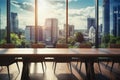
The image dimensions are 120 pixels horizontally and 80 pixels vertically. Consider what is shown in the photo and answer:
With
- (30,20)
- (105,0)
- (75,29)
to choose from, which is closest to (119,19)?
(105,0)

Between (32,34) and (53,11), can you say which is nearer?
(32,34)

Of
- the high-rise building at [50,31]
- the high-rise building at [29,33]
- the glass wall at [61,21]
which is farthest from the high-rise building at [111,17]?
the high-rise building at [29,33]

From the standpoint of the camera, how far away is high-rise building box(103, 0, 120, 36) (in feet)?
27.4

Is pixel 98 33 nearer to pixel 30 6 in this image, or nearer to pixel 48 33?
pixel 48 33

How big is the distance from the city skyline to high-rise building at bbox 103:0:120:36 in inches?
19.4

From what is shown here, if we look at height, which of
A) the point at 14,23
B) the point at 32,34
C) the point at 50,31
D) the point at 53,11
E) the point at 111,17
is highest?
the point at 53,11

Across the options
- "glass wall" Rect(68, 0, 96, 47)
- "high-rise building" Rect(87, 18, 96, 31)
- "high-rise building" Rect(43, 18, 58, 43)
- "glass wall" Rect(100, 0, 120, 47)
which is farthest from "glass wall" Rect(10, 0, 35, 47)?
"glass wall" Rect(100, 0, 120, 47)

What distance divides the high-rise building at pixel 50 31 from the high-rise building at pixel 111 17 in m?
1.85

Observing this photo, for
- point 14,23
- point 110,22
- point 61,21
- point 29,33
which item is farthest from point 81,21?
point 14,23

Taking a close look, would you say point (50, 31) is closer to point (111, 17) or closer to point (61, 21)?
point (61, 21)

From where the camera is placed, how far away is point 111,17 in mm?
Answer: 8398

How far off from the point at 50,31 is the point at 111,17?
7.70 ft

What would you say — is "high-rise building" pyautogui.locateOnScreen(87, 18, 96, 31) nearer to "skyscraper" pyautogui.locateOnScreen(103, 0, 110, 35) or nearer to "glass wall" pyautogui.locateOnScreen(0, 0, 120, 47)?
"glass wall" pyautogui.locateOnScreen(0, 0, 120, 47)

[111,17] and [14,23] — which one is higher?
[111,17]
